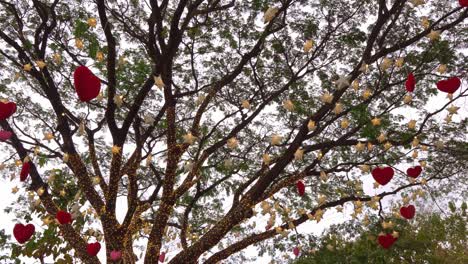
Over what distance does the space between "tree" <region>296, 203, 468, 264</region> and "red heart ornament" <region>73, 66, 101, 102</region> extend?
→ 7015mm

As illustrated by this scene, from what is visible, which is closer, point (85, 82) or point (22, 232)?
point (85, 82)

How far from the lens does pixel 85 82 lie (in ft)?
12.1

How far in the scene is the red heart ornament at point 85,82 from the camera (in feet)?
12.1

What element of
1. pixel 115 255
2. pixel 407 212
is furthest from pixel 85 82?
pixel 407 212

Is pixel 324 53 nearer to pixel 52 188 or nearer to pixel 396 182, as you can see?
→ pixel 396 182

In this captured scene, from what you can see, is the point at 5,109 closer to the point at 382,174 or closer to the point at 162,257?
→ the point at 162,257

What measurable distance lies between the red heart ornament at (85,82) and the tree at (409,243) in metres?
7.01

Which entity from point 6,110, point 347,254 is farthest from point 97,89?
point 347,254

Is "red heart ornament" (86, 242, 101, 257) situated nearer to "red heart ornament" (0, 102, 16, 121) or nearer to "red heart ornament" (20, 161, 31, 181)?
"red heart ornament" (20, 161, 31, 181)

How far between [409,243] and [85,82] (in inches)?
451

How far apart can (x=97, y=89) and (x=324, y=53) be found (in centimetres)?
482

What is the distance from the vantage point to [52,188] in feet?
23.3

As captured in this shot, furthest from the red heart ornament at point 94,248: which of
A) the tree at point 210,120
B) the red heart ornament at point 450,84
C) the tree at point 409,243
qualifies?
the tree at point 409,243

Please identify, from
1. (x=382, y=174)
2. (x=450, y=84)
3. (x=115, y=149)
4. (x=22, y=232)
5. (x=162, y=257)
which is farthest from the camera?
(x=162, y=257)
